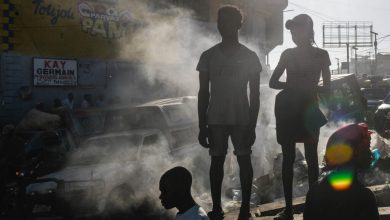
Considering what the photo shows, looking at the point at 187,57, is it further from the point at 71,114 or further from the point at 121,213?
the point at 121,213

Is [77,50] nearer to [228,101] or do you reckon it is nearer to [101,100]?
[101,100]

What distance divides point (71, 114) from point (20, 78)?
9.29 metres

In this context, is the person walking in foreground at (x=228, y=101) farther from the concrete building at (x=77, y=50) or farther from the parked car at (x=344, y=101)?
the concrete building at (x=77, y=50)

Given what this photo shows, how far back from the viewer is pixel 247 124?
4605mm

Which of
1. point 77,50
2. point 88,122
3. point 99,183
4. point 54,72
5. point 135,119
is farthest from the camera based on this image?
point 77,50

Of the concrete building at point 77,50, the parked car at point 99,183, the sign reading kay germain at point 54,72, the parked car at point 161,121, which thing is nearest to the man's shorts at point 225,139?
the parked car at point 99,183

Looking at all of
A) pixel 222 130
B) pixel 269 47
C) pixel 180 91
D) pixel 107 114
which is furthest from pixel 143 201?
pixel 269 47

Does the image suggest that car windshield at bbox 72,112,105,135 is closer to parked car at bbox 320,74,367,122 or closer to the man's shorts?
the man's shorts

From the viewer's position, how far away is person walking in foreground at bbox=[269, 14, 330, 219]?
15.0 ft

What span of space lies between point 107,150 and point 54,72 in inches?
468

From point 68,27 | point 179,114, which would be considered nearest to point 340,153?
point 179,114

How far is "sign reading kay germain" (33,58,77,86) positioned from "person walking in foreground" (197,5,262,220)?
1458 cm

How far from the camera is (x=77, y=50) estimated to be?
1962 centimetres

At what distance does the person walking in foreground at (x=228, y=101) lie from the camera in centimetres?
457
